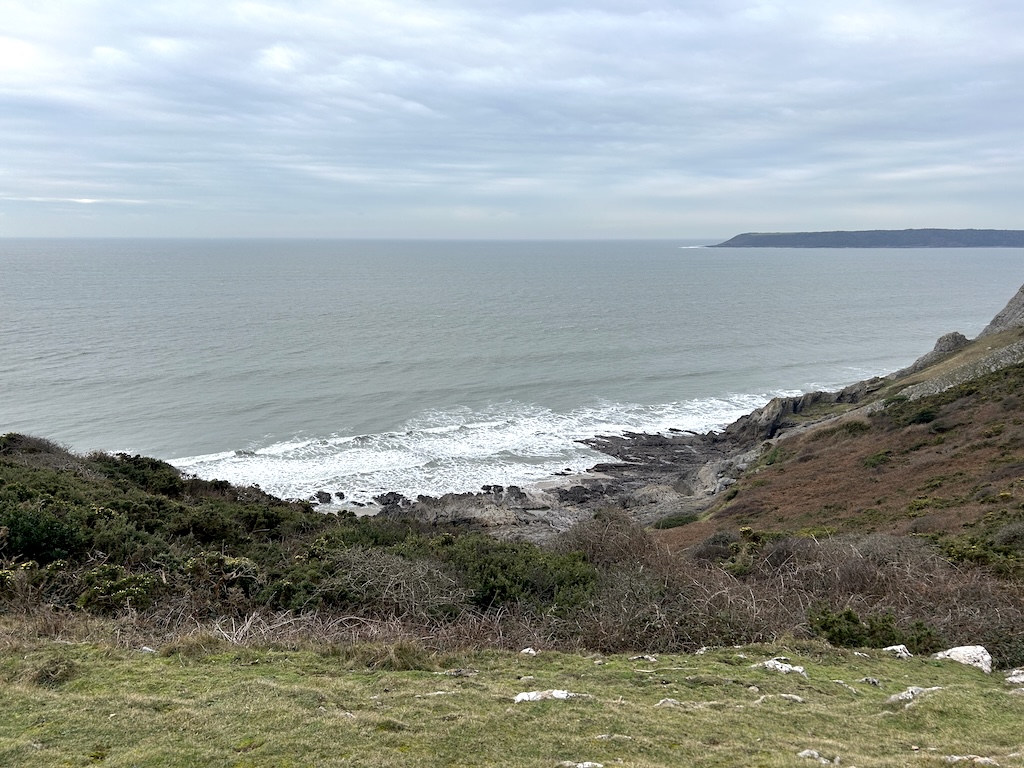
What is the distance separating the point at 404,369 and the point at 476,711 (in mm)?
48596

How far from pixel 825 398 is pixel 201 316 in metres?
69.2

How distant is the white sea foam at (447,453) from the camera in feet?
108

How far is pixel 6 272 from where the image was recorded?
14350cm

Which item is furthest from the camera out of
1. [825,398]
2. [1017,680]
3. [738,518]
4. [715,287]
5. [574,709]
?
[715,287]

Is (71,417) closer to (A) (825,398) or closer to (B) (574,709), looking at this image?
(B) (574,709)

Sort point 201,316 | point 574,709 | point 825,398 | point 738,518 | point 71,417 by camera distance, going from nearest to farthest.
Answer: point 574,709 → point 738,518 → point 71,417 → point 825,398 → point 201,316

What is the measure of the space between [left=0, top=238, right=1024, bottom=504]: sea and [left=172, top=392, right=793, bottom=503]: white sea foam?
0.15 m

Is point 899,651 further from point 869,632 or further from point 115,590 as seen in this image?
point 115,590

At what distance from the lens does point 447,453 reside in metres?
36.9

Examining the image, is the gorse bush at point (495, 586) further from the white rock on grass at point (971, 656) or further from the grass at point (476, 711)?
the grass at point (476, 711)

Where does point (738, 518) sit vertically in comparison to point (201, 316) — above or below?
below

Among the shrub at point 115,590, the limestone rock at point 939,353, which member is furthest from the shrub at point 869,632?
the limestone rock at point 939,353

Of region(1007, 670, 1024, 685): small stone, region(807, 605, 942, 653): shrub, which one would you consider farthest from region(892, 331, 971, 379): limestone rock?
region(1007, 670, 1024, 685): small stone

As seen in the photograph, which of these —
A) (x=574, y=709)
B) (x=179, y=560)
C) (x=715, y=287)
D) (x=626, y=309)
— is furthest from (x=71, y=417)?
(x=715, y=287)
